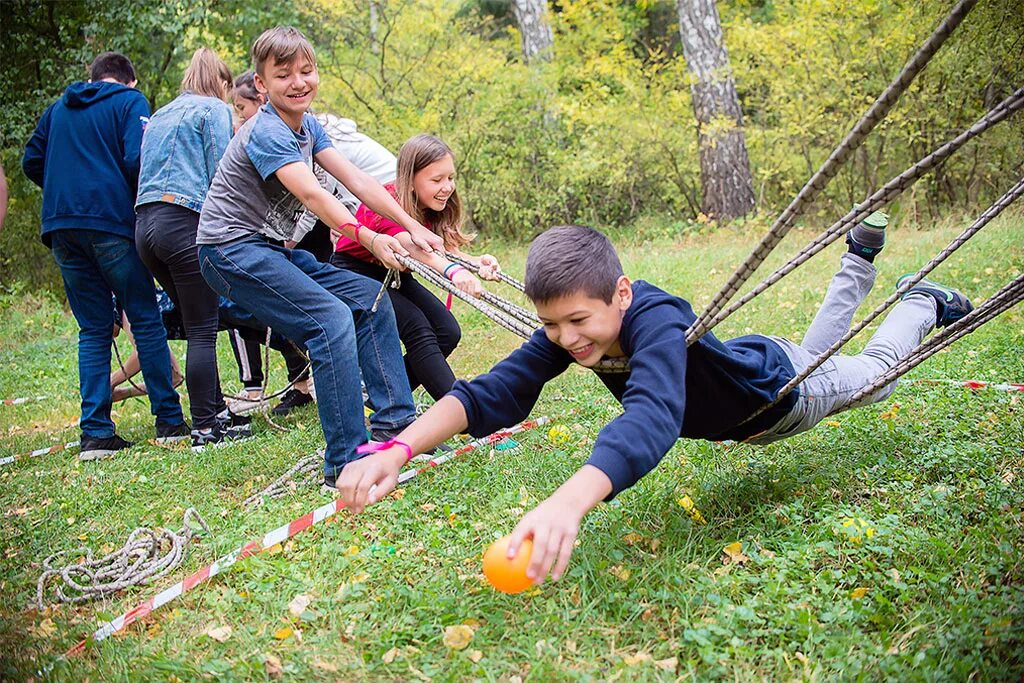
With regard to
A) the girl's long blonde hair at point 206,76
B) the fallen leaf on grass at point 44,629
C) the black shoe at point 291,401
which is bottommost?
the black shoe at point 291,401

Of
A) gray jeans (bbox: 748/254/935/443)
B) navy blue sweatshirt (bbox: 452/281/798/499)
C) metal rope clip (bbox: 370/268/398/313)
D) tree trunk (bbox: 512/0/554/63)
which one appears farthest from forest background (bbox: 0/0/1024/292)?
navy blue sweatshirt (bbox: 452/281/798/499)

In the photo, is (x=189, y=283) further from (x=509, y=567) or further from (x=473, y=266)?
(x=509, y=567)

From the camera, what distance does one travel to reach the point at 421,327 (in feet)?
15.8

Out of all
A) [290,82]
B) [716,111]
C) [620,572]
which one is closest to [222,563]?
[620,572]

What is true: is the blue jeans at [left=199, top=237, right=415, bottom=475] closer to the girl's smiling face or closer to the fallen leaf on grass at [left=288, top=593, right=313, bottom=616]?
the girl's smiling face

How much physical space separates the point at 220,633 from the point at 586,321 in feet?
4.78

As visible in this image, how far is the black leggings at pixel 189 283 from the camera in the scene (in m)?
4.93

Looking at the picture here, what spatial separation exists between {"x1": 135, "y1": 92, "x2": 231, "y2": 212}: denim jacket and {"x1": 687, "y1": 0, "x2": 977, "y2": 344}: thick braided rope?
10.7 ft

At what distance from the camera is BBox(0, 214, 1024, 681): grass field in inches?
95.3

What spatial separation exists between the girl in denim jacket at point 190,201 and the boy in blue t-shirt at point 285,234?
0.93 m

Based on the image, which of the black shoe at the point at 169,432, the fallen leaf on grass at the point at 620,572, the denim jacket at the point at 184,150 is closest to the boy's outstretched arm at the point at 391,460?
the fallen leaf on grass at the point at 620,572

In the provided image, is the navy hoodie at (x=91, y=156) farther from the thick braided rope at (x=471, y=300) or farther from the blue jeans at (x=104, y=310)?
the thick braided rope at (x=471, y=300)

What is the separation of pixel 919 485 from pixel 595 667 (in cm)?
159

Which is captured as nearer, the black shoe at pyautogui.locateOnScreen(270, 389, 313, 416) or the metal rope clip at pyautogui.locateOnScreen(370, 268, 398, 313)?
Answer: the metal rope clip at pyautogui.locateOnScreen(370, 268, 398, 313)
